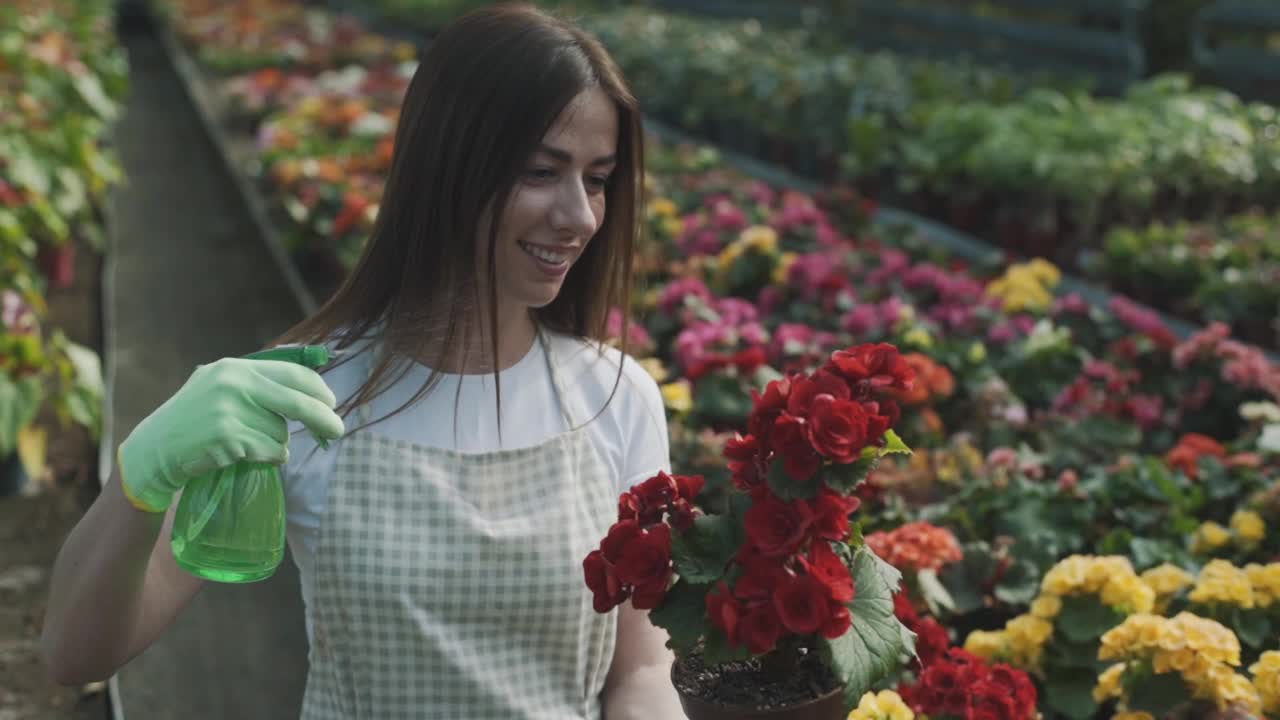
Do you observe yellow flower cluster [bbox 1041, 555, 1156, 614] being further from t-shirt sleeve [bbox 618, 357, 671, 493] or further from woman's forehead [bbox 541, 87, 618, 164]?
woman's forehead [bbox 541, 87, 618, 164]

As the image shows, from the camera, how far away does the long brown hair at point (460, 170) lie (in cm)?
153

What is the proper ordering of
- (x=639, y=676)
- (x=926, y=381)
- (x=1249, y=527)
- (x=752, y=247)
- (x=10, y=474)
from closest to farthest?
(x=639, y=676)
(x=1249, y=527)
(x=926, y=381)
(x=10, y=474)
(x=752, y=247)

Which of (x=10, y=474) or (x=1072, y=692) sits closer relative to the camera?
(x=1072, y=692)

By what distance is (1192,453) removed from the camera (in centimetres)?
286

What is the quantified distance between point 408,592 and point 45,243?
5.07 m

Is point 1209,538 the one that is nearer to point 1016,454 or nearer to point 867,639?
point 1016,454

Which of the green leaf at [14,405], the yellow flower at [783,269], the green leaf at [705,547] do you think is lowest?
the green leaf at [14,405]

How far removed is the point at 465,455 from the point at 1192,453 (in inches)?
73.8

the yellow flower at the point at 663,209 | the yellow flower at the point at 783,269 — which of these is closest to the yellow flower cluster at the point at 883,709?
the yellow flower at the point at 783,269

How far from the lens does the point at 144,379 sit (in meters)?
5.10

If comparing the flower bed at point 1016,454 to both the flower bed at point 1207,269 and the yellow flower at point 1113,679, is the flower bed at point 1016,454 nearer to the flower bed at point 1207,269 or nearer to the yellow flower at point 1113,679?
the yellow flower at point 1113,679

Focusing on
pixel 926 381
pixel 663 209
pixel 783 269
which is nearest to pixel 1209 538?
pixel 926 381

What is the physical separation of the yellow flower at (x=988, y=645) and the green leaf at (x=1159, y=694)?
0.92 feet

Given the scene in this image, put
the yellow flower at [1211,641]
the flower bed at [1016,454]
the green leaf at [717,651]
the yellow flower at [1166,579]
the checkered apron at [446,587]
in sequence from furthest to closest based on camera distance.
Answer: the yellow flower at [1166,579], the flower bed at [1016,454], the yellow flower at [1211,641], the checkered apron at [446,587], the green leaf at [717,651]
